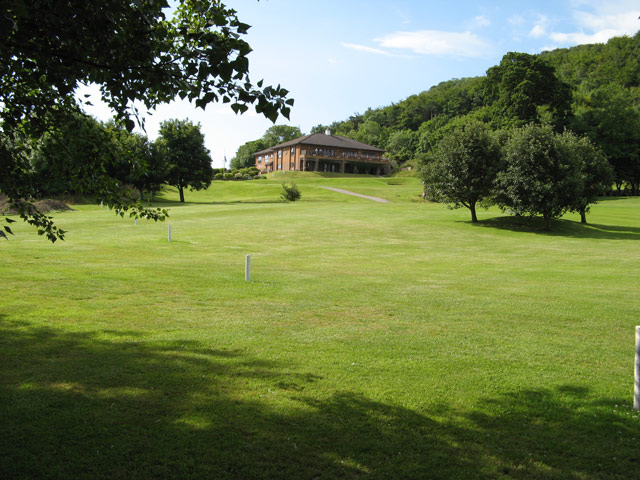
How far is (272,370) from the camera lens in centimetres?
739

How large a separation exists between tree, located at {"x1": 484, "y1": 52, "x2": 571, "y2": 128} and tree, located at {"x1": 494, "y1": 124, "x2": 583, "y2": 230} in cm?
4373

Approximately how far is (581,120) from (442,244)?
235ft

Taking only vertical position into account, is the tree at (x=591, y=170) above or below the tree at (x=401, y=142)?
below

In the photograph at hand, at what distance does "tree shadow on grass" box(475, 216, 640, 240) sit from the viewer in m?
36.8

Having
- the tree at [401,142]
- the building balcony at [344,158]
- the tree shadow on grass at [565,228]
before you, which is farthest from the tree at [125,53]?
the tree at [401,142]

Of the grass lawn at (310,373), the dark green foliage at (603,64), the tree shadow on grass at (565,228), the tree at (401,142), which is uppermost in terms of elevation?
the dark green foliage at (603,64)

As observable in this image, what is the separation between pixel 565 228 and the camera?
4066 cm

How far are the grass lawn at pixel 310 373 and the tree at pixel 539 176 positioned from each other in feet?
64.6

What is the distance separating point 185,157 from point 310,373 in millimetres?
67410

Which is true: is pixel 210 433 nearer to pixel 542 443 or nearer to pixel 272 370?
pixel 272 370

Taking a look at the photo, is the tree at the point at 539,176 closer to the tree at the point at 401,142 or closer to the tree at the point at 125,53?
the tree at the point at 125,53

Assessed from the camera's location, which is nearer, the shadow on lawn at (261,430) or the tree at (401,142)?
the shadow on lawn at (261,430)

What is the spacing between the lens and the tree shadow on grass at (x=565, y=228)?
1451 inches

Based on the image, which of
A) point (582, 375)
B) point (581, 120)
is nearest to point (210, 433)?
point (582, 375)
